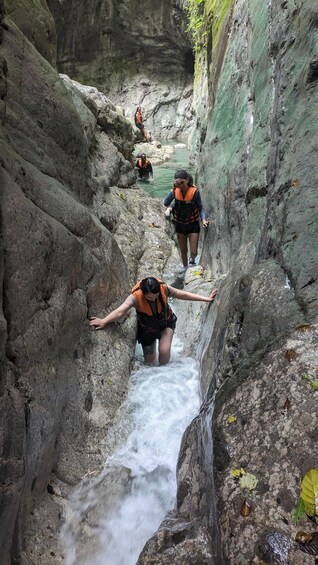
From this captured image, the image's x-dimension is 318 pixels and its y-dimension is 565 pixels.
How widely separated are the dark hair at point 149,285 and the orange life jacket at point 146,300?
7.6 inches

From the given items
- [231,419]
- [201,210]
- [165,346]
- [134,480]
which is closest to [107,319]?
[165,346]

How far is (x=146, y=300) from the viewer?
6008mm

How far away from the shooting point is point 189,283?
8.45 meters

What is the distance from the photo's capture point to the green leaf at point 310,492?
2.14 metres

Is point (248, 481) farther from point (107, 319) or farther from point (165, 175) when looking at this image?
point (165, 175)

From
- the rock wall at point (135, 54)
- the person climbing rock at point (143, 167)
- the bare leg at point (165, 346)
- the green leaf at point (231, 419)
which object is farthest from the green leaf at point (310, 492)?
the rock wall at point (135, 54)

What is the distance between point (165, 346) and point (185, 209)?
3558 mm

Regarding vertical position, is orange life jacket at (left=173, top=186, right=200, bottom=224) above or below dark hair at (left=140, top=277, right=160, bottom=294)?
above

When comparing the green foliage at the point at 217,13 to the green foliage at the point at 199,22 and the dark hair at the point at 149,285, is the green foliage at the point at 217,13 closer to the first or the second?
the green foliage at the point at 199,22

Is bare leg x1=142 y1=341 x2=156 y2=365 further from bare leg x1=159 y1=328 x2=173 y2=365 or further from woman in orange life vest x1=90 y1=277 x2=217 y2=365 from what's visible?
bare leg x1=159 y1=328 x2=173 y2=365

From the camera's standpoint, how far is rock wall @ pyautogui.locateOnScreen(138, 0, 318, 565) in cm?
237

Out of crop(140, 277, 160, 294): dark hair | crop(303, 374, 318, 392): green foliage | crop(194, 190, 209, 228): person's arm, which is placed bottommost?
crop(140, 277, 160, 294): dark hair

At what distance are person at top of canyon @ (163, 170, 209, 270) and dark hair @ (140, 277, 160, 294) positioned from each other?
132 inches

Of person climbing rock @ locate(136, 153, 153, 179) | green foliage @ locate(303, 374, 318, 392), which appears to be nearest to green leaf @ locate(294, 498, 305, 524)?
green foliage @ locate(303, 374, 318, 392)
